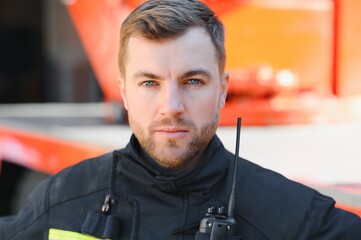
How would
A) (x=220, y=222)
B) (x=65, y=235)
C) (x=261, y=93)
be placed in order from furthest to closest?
1. (x=261, y=93)
2. (x=65, y=235)
3. (x=220, y=222)

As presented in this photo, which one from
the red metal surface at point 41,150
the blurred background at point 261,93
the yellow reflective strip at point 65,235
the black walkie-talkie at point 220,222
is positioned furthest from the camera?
the blurred background at point 261,93

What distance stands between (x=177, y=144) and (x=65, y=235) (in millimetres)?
377

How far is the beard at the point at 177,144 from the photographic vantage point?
1.62 metres

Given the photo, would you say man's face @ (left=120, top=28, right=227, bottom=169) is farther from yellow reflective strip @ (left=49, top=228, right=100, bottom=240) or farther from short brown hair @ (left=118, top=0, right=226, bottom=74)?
yellow reflective strip @ (left=49, top=228, right=100, bottom=240)

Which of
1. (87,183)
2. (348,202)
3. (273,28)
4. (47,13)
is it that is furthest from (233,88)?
(47,13)

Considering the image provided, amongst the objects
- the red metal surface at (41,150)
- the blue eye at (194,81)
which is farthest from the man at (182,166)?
the red metal surface at (41,150)

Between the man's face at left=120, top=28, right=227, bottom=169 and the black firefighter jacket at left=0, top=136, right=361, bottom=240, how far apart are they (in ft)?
0.18

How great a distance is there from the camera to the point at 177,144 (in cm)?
162

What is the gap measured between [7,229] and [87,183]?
0.28m

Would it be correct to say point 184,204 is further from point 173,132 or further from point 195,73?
point 195,73

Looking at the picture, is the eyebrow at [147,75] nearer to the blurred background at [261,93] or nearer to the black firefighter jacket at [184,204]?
the black firefighter jacket at [184,204]

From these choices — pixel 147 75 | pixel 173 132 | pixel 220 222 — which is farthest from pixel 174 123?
pixel 220 222

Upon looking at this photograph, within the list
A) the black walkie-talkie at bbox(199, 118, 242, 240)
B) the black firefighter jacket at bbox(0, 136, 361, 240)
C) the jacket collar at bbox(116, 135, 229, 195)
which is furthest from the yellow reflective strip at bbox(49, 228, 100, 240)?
the black walkie-talkie at bbox(199, 118, 242, 240)

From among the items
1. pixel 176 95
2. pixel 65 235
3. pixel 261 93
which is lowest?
pixel 65 235
